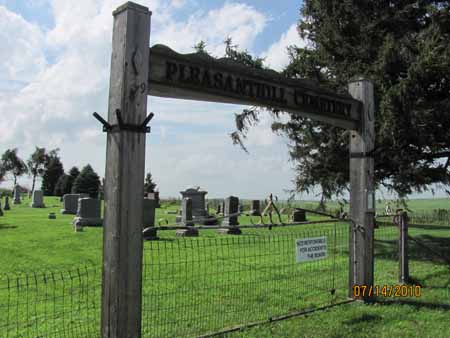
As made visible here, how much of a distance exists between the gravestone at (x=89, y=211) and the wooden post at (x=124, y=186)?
1391cm

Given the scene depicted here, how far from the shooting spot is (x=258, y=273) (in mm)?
8297

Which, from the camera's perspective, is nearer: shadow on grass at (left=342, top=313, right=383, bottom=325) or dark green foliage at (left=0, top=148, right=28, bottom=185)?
shadow on grass at (left=342, top=313, right=383, bottom=325)

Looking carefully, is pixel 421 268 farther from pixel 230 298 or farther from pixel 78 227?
pixel 78 227

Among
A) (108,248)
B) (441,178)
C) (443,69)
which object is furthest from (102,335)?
(441,178)

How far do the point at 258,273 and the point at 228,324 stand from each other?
307 centimetres

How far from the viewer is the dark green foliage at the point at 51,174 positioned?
213ft

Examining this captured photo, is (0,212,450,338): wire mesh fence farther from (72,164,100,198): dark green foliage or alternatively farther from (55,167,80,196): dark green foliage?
(55,167,80,196): dark green foliage

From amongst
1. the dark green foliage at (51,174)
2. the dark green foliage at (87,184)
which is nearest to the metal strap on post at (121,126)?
the dark green foliage at (87,184)

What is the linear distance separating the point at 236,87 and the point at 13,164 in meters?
66.2

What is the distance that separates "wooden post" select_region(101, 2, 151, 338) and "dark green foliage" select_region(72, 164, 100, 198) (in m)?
47.4
